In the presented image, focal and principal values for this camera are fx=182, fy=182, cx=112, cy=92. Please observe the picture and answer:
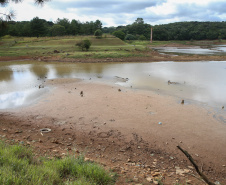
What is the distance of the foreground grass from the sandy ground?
624 millimetres

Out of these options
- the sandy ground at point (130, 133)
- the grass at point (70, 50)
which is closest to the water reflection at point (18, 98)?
the sandy ground at point (130, 133)

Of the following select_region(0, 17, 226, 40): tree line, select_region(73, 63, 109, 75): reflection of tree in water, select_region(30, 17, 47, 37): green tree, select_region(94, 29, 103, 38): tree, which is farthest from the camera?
select_region(0, 17, 226, 40): tree line

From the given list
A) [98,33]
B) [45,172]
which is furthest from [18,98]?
[98,33]

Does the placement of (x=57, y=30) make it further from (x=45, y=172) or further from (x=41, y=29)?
(x=45, y=172)

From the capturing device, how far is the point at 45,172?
9.42ft

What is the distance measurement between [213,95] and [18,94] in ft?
38.0

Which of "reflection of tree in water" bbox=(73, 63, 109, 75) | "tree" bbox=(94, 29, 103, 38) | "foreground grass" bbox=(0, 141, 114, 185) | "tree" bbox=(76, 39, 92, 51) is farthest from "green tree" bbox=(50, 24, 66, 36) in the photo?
"foreground grass" bbox=(0, 141, 114, 185)

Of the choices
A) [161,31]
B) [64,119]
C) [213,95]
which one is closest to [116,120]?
[64,119]

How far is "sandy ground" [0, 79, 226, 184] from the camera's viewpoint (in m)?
4.32

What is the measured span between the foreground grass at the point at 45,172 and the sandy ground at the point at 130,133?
2.05ft

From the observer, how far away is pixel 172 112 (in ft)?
26.4

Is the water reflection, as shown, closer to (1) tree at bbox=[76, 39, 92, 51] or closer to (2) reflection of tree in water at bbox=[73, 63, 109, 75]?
(2) reflection of tree in water at bbox=[73, 63, 109, 75]

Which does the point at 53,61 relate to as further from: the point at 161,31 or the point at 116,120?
the point at 161,31

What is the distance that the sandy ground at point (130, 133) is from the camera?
432cm
